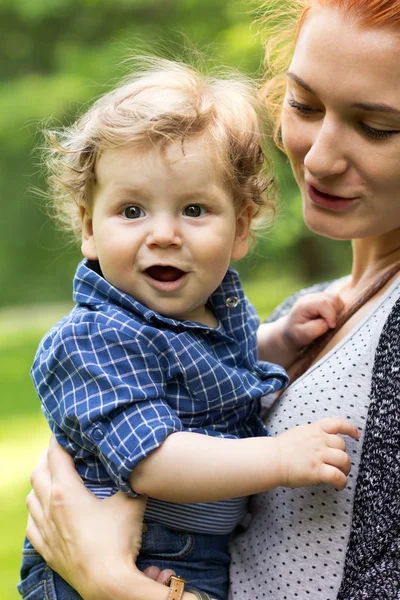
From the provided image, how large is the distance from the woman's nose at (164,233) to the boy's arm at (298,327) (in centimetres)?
61

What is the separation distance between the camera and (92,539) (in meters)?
1.85

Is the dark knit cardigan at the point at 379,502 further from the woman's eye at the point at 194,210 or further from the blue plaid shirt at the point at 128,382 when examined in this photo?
the woman's eye at the point at 194,210

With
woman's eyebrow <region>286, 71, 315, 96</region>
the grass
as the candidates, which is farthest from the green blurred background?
woman's eyebrow <region>286, 71, 315, 96</region>

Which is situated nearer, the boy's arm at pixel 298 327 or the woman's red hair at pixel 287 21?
the woman's red hair at pixel 287 21

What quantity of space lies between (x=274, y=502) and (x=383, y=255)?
784mm

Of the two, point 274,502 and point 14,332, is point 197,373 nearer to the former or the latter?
point 274,502

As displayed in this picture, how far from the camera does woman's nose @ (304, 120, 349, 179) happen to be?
2.01 meters

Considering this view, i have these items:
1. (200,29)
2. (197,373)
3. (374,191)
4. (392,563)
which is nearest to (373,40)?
(374,191)

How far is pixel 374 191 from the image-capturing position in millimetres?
2039

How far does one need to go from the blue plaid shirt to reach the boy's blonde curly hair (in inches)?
10.3

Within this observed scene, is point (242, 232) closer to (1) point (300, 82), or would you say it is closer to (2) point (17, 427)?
(1) point (300, 82)

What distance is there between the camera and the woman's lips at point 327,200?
6.88ft

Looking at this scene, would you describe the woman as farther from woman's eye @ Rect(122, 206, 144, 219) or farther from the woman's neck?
woman's eye @ Rect(122, 206, 144, 219)

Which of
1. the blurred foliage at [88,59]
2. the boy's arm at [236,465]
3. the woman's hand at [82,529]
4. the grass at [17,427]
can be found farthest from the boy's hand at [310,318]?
the blurred foliage at [88,59]
